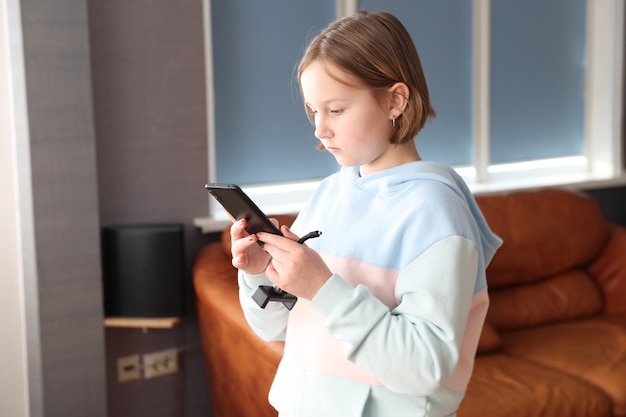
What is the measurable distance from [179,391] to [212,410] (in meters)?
0.16

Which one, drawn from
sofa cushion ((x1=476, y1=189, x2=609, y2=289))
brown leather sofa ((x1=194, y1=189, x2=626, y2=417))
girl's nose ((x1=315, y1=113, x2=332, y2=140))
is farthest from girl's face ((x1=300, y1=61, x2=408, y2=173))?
sofa cushion ((x1=476, y1=189, x2=609, y2=289))

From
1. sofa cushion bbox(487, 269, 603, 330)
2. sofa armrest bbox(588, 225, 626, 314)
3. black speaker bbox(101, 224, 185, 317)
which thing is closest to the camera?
black speaker bbox(101, 224, 185, 317)

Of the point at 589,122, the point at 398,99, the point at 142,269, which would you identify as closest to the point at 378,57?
the point at 398,99

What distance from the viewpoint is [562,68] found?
4.27 meters

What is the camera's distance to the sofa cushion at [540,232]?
3395mm

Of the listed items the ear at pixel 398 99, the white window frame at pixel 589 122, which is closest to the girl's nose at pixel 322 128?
the ear at pixel 398 99

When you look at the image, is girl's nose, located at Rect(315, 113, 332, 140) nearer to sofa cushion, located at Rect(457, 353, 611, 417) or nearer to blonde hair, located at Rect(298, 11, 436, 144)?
blonde hair, located at Rect(298, 11, 436, 144)

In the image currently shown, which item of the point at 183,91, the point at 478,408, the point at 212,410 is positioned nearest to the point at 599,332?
the point at 478,408

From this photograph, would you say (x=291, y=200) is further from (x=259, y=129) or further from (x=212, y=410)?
(x=212, y=410)

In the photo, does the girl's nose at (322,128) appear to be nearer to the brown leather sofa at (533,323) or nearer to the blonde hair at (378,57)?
the blonde hair at (378,57)

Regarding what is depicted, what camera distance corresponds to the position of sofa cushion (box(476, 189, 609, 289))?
3395mm

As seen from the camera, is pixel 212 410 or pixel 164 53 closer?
pixel 164 53

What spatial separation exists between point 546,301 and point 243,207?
2.49m

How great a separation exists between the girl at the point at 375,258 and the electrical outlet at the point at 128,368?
159cm
